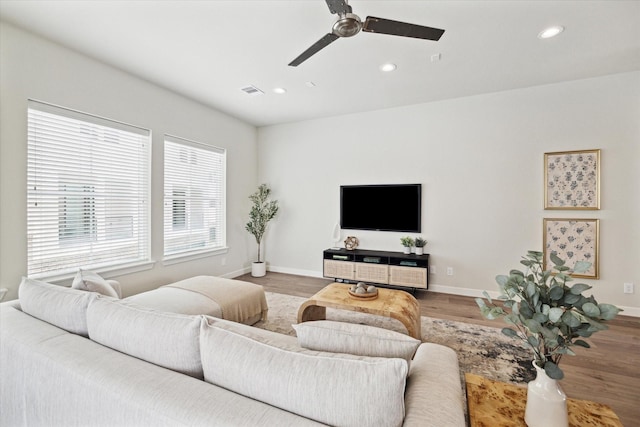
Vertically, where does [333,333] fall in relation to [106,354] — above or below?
above

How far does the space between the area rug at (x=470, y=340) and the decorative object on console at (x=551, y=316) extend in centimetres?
138

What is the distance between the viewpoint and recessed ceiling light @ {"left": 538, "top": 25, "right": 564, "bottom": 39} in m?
2.47

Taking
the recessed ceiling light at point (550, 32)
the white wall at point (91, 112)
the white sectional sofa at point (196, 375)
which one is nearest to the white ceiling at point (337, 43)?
the recessed ceiling light at point (550, 32)

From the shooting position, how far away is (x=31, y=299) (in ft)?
5.08

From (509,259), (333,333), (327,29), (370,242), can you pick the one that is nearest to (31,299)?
(333,333)

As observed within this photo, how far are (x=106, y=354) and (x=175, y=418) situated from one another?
0.55 metres

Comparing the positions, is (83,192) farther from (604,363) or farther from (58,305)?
(604,363)

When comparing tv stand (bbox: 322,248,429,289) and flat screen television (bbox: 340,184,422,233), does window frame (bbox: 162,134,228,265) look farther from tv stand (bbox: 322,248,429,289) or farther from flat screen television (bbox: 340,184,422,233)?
flat screen television (bbox: 340,184,422,233)

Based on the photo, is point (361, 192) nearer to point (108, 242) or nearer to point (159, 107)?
point (159, 107)

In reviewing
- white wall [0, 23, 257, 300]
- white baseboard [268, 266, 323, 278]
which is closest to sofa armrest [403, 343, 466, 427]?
white wall [0, 23, 257, 300]

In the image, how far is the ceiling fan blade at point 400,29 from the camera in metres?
1.86

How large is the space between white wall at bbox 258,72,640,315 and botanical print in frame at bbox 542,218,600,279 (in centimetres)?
9

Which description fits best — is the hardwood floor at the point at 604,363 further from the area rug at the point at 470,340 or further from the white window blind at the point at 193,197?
the white window blind at the point at 193,197

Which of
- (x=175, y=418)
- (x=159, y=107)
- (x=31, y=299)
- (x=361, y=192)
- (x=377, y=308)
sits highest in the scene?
(x=159, y=107)
